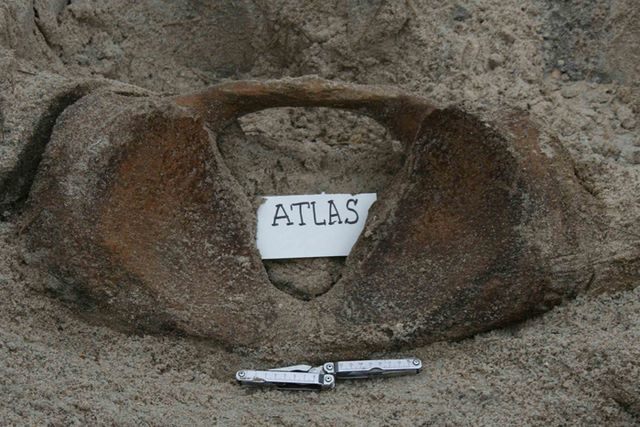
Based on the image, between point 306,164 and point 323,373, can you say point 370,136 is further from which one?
point 323,373

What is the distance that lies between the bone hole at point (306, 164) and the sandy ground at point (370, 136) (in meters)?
0.03

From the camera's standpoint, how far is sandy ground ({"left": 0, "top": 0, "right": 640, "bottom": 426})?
4.69ft

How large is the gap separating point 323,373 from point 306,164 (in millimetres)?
405

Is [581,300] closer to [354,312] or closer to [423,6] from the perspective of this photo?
[354,312]

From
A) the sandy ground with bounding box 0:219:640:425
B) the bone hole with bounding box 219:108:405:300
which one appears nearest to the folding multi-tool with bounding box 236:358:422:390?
the sandy ground with bounding box 0:219:640:425

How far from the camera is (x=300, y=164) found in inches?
71.1

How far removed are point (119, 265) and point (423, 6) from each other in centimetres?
74

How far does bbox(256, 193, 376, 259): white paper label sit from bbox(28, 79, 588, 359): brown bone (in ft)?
0.17

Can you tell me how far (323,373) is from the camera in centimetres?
154

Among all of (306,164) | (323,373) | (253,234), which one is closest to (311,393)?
(323,373)

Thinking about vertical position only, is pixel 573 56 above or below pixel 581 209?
above

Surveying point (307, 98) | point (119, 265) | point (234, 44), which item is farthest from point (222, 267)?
point (234, 44)

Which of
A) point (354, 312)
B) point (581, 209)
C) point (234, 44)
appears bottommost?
point (354, 312)

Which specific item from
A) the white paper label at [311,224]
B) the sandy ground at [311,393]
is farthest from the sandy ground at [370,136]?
the white paper label at [311,224]
